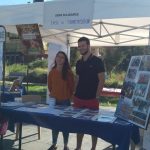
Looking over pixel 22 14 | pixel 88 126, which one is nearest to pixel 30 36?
pixel 22 14

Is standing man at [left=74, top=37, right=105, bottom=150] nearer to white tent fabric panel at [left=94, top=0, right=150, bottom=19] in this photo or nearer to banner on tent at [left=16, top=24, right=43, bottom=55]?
white tent fabric panel at [left=94, top=0, right=150, bottom=19]

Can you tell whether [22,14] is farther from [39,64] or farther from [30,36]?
[39,64]

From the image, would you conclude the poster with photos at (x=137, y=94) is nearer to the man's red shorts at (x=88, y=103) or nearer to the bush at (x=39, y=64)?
the man's red shorts at (x=88, y=103)

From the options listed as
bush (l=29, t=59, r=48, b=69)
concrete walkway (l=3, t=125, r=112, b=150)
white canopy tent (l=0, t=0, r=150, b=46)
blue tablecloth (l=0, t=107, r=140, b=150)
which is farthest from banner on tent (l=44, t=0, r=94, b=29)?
bush (l=29, t=59, r=48, b=69)

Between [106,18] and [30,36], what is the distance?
262cm

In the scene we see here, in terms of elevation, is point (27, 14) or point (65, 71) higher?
point (27, 14)

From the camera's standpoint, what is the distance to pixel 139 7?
5855 mm

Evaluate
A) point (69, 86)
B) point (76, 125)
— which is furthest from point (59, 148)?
point (76, 125)

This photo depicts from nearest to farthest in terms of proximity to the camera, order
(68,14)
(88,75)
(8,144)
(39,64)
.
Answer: (88,75) → (68,14) → (8,144) → (39,64)

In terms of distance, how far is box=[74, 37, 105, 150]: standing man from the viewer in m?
5.49

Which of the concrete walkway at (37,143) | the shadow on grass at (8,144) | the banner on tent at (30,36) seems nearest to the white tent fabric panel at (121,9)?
the banner on tent at (30,36)

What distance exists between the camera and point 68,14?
6.18m

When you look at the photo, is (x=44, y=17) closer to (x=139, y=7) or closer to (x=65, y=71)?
(x=65, y=71)

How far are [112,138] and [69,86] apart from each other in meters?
1.76
